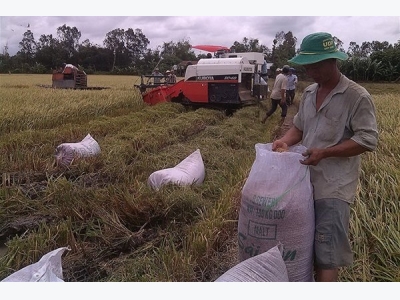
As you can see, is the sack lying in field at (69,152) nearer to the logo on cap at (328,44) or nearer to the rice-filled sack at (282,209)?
the rice-filled sack at (282,209)

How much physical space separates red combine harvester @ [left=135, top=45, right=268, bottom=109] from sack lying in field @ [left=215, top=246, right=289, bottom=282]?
7.70 m

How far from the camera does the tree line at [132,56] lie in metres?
20.1

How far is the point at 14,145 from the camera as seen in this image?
217 inches

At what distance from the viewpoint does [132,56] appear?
23500mm

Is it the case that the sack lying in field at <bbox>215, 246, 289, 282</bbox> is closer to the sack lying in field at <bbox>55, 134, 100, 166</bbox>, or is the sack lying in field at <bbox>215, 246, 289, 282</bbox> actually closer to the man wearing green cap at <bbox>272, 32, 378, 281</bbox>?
the man wearing green cap at <bbox>272, 32, 378, 281</bbox>

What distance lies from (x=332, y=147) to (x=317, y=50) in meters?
0.46

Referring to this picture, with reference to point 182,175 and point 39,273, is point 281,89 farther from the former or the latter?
point 39,273

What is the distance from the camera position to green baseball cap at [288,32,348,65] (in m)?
Result: 1.84

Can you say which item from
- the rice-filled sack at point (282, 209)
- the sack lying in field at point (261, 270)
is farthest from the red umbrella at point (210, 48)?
the sack lying in field at point (261, 270)

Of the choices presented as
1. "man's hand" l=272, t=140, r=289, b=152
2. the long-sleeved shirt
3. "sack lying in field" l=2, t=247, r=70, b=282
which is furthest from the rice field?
"man's hand" l=272, t=140, r=289, b=152

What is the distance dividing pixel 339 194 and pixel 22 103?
25.9ft

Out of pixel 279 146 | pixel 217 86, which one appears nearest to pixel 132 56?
pixel 217 86

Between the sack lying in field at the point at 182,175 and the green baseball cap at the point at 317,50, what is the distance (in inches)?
79.6

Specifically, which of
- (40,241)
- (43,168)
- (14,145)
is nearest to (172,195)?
(40,241)
